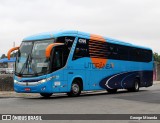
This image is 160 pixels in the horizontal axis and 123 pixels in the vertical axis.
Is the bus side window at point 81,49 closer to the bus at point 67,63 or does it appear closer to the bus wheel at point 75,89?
the bus at point 67,63

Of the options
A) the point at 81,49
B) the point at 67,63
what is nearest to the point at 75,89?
the point at 67,63

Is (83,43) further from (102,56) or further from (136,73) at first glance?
(136,73)

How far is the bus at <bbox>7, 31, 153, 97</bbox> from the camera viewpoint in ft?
64.3

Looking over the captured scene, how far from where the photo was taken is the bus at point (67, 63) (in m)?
19.6

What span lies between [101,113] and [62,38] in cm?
781

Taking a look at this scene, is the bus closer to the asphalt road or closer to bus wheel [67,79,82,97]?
bus wheel [67,79,82,97]

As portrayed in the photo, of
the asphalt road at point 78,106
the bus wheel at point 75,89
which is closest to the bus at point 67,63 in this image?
the bus wheel at point 75,89

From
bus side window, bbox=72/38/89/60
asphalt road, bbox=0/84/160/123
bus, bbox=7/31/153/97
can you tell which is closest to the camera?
asphalt road, bbox=0/84/160/123

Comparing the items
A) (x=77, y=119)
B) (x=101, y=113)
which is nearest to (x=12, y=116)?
(x=77, y=119)

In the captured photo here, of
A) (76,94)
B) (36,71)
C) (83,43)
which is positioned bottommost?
(76,94)

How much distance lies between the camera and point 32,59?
65.5ft

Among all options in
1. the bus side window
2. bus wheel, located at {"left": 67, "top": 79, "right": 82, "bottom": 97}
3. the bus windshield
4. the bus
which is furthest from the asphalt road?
the bus side window

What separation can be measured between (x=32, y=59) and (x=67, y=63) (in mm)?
1860

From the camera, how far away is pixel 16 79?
66.9 ft
